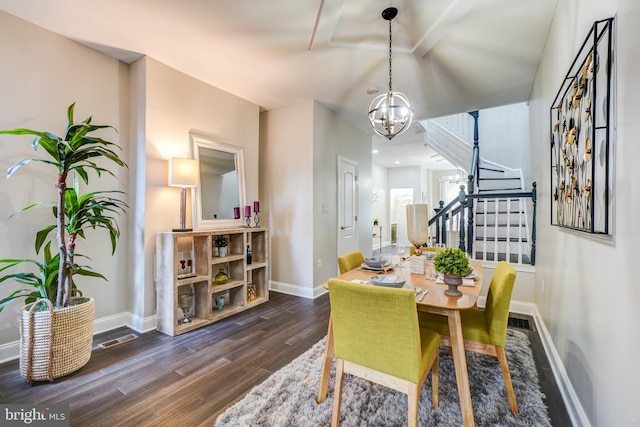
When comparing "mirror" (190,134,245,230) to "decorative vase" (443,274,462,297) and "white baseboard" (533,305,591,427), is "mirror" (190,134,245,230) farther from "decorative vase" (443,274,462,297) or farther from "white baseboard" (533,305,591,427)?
"white baseboard" (533,305,591,427)

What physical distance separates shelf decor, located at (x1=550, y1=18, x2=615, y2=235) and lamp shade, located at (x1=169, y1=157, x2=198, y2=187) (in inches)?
A: 121

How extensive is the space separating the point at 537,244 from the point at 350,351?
281cm

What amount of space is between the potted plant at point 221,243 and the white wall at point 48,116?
89 centimetres

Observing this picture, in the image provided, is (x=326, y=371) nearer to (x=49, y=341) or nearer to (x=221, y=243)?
(x=49, y=341)

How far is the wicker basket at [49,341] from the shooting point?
1.91 meters

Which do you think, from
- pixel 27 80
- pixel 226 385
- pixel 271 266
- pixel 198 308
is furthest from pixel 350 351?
pixel 27 80

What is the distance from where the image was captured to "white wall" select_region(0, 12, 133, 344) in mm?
2258

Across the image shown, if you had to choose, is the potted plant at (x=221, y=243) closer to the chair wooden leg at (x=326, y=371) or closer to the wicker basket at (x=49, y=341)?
the wicker basket at (x=49, y=341)

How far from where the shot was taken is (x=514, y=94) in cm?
373

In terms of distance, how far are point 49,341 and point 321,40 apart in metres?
3.19

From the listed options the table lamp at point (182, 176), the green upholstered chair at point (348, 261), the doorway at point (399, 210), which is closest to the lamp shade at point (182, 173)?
the table lamp at point (182, 176)

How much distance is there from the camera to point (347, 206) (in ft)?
15.9

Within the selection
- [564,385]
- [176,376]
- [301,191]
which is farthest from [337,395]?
[301,191]

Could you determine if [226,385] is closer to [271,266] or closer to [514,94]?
[271,266]
